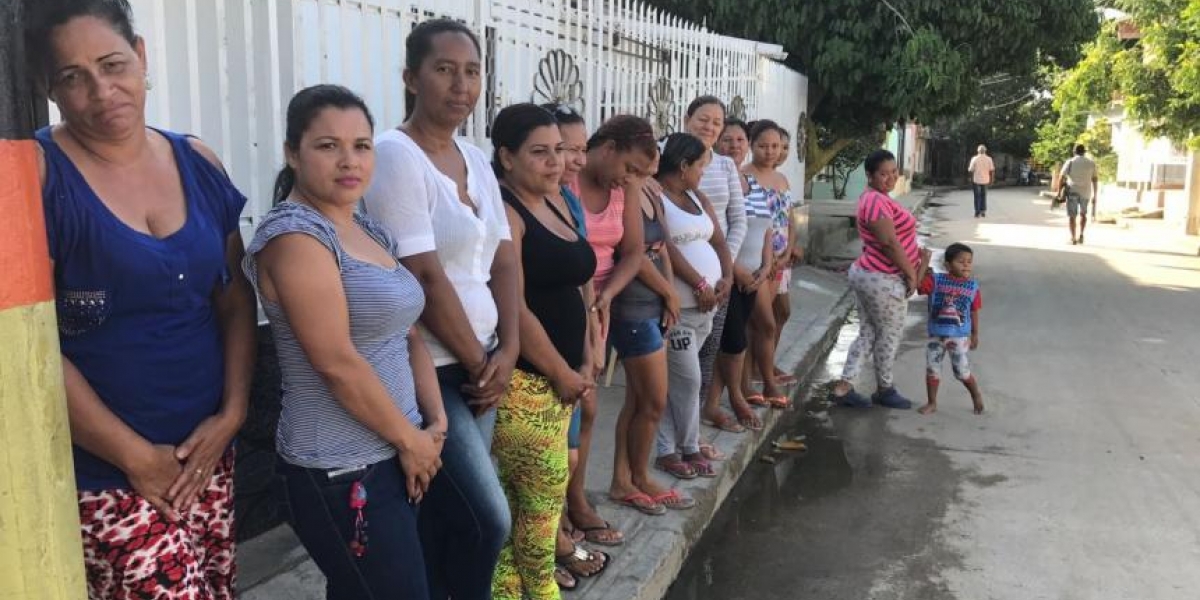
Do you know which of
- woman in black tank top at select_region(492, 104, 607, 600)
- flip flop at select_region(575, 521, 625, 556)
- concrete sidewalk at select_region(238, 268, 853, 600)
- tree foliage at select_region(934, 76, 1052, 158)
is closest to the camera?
woman in black tank top at select_region(492, 104, 607, 600)

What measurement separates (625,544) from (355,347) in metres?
2.01

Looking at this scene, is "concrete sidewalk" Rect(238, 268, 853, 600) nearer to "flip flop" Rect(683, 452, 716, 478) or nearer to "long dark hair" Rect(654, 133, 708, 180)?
"flip flop" Rect(683, 452, 716, 478)

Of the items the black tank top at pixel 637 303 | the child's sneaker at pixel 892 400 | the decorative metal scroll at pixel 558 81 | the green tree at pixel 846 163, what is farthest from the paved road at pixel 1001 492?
the green tree at pixel 846 163

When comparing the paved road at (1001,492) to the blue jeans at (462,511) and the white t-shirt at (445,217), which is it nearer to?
the blue jeans at (462,511)

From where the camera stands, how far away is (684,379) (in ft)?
14.0

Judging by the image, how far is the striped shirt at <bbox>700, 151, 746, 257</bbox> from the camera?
490cm

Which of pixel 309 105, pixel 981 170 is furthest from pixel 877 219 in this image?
pixel 981 170

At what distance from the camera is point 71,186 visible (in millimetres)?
1748

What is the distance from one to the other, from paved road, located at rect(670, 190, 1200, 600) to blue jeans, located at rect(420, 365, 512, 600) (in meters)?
1.51

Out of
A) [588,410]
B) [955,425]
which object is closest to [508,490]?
[588,410]

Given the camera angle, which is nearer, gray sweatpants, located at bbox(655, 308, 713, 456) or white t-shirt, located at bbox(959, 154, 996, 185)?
gray sweatpants, located at bbox(655, 308, 713, 456)

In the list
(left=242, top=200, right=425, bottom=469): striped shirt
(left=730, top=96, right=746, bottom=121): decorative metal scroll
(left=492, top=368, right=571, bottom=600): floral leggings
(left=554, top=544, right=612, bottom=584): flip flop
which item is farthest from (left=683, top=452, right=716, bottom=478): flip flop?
(left=730, top=96, right=746, bottom=121): decorative metal scroll

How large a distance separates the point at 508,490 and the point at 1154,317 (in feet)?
28.8

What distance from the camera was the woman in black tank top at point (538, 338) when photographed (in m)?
2.75
